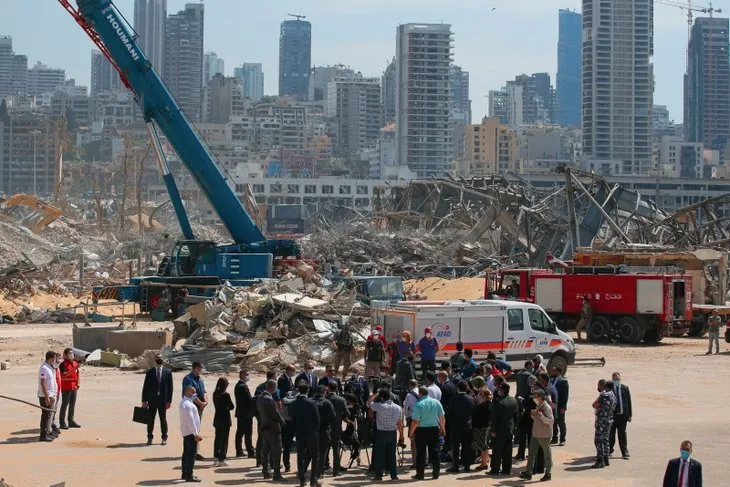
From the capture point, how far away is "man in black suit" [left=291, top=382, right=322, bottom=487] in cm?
1661

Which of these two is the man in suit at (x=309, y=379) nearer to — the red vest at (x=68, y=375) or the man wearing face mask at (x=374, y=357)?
the red vest at (x=68, y=375)

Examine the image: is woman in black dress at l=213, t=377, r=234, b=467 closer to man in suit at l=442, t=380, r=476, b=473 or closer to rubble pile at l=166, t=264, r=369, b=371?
man in suit at l=442, t=380, r=476, b=473

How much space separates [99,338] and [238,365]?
191 inches

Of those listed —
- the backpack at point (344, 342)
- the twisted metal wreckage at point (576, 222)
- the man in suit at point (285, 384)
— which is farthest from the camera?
the twisted metal wreckage at point (576, 222)

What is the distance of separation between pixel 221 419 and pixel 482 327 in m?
9.38

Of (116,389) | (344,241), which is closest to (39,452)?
(116,389)

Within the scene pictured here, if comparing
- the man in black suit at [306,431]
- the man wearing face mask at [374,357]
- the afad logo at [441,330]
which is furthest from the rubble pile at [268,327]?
the man in black suit at [306,431]

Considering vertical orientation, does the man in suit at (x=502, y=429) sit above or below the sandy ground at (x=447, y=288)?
below

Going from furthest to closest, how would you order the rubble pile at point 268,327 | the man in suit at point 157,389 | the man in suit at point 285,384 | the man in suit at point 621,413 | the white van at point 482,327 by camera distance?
the rubble pile at point 268,327 < the white van at point 482,327 < the man in suit at point 157,389 < the man in suit at point 621,413 < the man in suit at point 285,384

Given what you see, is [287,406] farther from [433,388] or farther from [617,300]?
[617,300]

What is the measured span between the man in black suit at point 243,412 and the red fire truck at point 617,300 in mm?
19635

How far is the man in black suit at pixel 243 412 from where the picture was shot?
18203 millimetres

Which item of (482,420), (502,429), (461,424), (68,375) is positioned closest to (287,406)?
(461,424)

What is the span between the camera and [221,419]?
59.7ft
